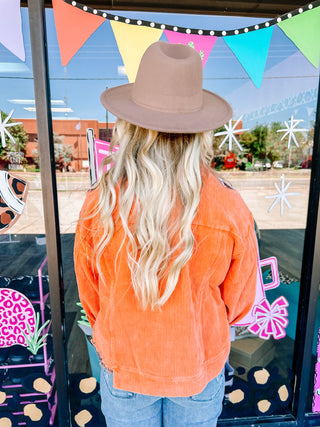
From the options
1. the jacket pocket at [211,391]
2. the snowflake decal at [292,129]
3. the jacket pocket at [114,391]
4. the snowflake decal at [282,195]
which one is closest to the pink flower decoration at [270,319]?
the snowflake decal at [282,195]

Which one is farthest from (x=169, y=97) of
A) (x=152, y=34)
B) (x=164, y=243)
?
(x=152, y=34)

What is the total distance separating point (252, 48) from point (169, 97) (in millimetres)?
958

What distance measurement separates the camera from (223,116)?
92 cm

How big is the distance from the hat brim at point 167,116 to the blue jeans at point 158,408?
84cm

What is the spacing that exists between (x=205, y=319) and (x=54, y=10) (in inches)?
55.7

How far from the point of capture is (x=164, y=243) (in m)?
0.85

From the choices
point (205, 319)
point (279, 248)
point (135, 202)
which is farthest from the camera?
point (279, 248)

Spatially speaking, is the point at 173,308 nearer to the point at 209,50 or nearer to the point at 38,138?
the point at 38,138

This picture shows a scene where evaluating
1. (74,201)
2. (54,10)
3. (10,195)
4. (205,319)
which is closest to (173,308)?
(205,319)

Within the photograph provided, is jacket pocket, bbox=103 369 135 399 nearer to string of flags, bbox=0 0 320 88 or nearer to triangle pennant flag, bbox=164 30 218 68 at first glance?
string of flags, bbox=0 0 320 88

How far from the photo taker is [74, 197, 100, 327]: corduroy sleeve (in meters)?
1.01

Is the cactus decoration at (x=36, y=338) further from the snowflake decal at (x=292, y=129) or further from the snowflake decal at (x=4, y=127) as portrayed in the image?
the snowflake decal at (x=292, y=129)

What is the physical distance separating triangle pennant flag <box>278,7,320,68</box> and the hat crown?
89 cm

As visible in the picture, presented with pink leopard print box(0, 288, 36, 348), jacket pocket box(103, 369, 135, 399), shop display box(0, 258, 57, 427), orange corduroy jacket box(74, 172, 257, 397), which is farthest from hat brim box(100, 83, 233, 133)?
pink leopard print box(0, 288, 36, 348)
